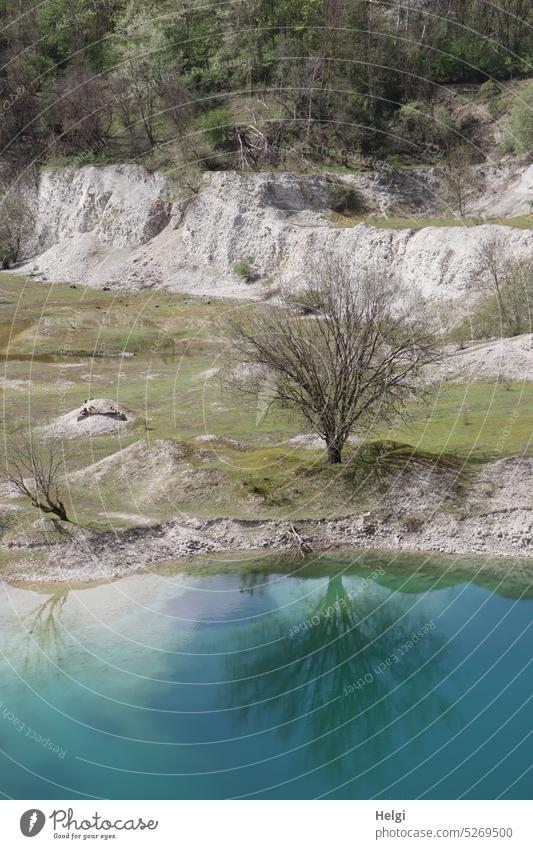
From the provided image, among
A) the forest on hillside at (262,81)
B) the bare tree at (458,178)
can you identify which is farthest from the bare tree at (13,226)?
the bare tree at (458,178)

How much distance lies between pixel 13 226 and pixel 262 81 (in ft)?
139

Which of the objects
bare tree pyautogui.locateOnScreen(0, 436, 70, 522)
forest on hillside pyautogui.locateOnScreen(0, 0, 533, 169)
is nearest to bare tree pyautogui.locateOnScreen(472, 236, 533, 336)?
bare tree pyautogui.locateOnScreen(0, 436, 70, 522)

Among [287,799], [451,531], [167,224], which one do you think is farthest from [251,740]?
[167,224]

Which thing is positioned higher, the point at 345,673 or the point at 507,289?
the point at 507,289

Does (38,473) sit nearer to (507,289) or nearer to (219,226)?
(507,289)

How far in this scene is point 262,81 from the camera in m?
131

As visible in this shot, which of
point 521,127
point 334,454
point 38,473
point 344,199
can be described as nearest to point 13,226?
point 344,199

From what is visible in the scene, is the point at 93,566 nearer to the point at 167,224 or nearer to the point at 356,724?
the point at 356,724

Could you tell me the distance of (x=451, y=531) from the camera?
40656mm

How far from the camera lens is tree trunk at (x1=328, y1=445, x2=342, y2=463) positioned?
147 feet

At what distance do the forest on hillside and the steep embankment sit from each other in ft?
15.1

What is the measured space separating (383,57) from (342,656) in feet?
361

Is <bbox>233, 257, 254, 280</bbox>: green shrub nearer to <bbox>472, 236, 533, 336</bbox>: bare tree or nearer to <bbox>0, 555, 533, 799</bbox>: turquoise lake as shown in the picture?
<bbox>472, 236, 533, 336</bbox>: bare tree

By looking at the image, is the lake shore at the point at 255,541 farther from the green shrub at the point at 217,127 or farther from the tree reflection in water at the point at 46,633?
the green shrub at the point at 217,127
